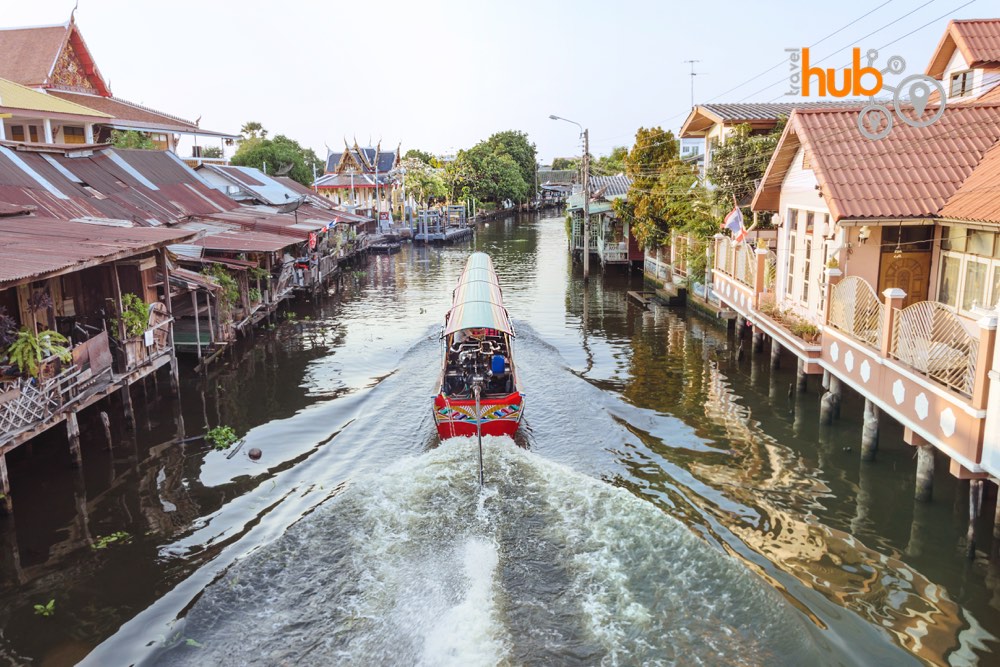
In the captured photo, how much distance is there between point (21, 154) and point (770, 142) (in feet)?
78.8

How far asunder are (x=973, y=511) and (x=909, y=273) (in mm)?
6920

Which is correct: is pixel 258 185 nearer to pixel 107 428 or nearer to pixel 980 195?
pixel 107 428

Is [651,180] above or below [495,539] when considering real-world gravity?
above

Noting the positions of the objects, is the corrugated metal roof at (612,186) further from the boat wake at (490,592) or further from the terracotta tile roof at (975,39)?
the boat wake at (490,592)

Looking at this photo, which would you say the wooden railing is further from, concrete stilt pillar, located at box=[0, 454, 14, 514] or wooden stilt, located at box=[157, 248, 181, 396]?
wooden stilt, located at box=[157, 248, 181, 396]

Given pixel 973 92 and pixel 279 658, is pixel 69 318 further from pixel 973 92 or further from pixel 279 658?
pixel 973 92

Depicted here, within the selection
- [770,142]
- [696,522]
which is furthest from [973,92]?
[696,522]

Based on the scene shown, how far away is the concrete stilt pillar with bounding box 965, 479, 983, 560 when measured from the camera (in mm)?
10328

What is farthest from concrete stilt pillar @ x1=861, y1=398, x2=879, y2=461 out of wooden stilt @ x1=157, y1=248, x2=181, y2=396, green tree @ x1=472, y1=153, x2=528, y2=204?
green tree @ x1=472, y1=153, x2=528, y2=204

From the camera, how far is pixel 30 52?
117 ft

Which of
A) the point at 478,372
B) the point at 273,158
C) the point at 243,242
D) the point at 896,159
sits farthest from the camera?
the point at 273,158

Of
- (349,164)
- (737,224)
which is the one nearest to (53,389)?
(737,224)

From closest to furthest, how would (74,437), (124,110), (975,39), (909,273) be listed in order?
1. (74,437)
2. (909,273)
3. (975,39)
4. (124,110)

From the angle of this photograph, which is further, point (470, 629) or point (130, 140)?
point (130, 140)
